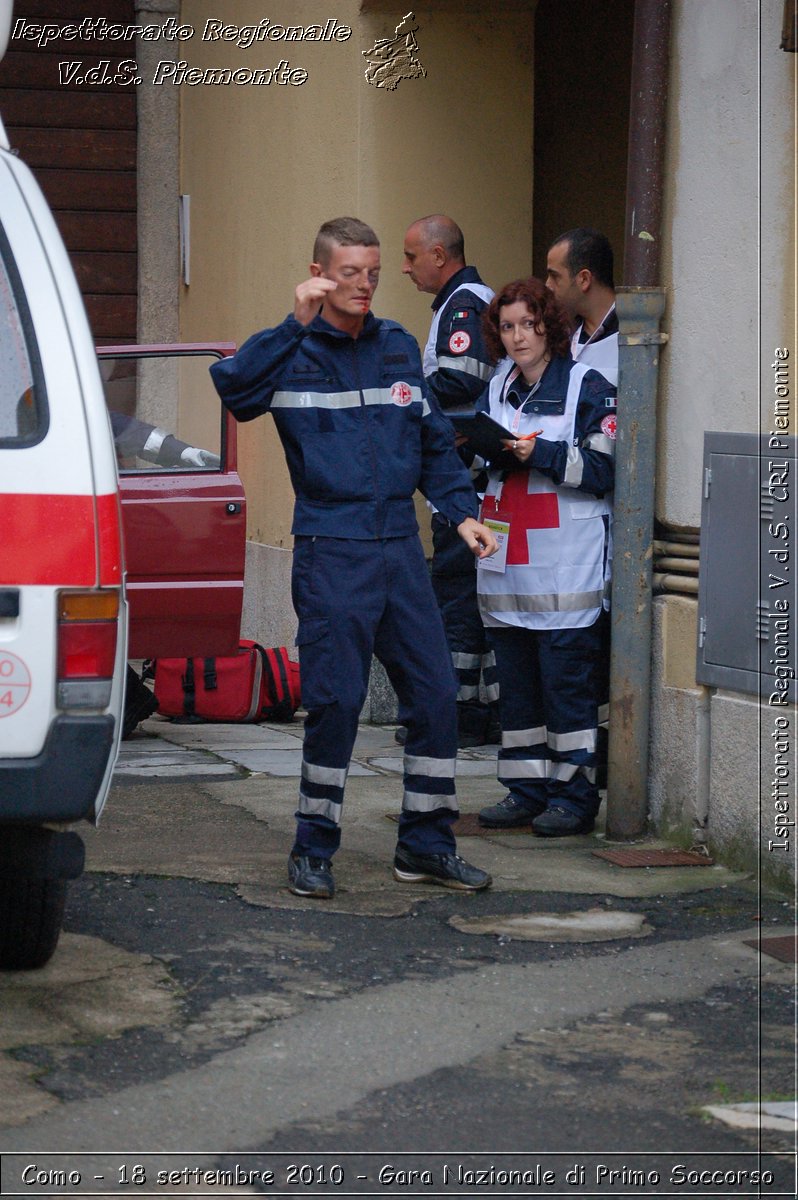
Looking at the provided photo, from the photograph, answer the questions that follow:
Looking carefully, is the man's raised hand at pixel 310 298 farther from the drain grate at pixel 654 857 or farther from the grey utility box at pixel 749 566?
the drain grate at pixel 654 857

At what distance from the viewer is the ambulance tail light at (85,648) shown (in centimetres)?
353

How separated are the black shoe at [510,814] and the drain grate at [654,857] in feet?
1.26

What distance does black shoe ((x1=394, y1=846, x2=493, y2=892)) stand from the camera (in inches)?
197

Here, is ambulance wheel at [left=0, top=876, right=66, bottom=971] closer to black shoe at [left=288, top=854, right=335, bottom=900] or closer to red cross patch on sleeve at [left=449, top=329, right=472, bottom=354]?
black shoe at [left=288, top=854, right=335, bottom=900]

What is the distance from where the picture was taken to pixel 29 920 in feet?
13.5

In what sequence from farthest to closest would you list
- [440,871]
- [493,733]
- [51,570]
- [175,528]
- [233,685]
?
[233,685], [493,733], [175,528], [440,871], [51,570]

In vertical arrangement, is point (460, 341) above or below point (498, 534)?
above

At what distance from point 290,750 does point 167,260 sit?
15.0ft

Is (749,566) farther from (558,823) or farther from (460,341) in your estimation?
(460,341)

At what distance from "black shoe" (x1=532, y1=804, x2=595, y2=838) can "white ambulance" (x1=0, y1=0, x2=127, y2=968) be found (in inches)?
89.8

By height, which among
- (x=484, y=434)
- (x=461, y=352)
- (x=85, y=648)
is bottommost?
(x=85, y=648)

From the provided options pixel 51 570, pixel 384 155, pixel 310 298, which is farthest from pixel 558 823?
pixel 384 155

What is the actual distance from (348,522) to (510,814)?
148 cm

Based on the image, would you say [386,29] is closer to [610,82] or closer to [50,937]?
[610,82]
